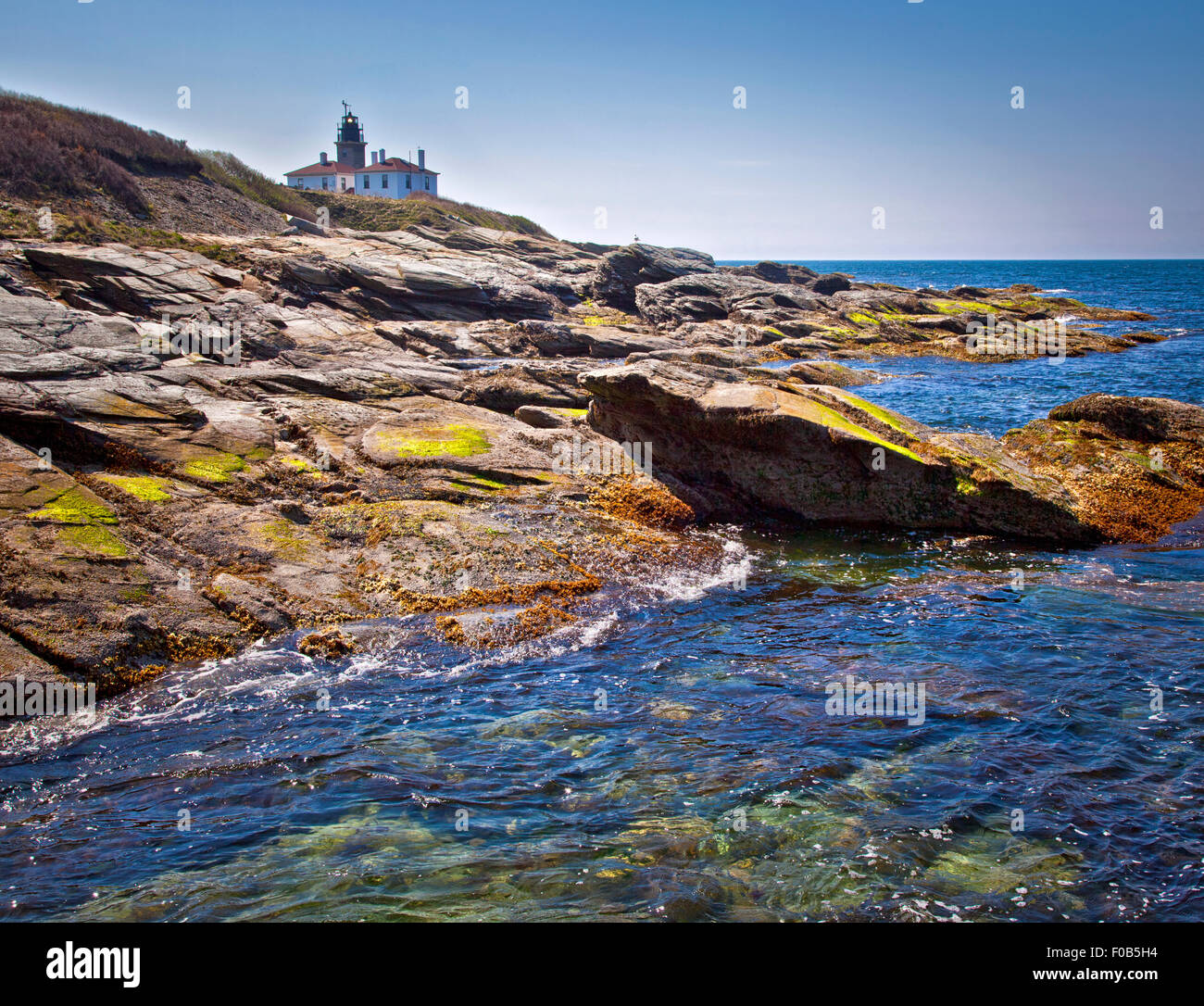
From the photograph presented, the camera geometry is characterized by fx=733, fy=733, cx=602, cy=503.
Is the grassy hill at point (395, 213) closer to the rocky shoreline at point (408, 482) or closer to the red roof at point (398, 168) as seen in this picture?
the red roof at point (398, 168)

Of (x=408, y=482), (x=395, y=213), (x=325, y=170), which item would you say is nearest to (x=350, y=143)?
(x=325, y=170)

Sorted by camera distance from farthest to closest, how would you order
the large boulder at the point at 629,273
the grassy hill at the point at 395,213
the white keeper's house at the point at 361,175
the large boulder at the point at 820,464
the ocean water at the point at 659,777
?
1. the white keeper's house at the point at 361,175
2. the grassy hill at the point at 395,213
3. the large boulder at the point at 629,273
4. the large boulder at the point at 820,464
5. the ocean water at the point at 659,777

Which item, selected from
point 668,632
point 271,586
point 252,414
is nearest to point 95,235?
point 252,414

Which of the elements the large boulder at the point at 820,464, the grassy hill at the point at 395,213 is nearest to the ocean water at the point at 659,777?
the large boulder at the point at 820,464

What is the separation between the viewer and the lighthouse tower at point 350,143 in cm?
12338

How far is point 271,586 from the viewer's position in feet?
36.8

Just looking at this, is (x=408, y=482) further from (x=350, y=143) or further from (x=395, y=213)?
(x=350, y=143)

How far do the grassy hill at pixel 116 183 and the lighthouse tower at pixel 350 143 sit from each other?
51.4 meters

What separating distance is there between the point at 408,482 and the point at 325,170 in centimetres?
12025
